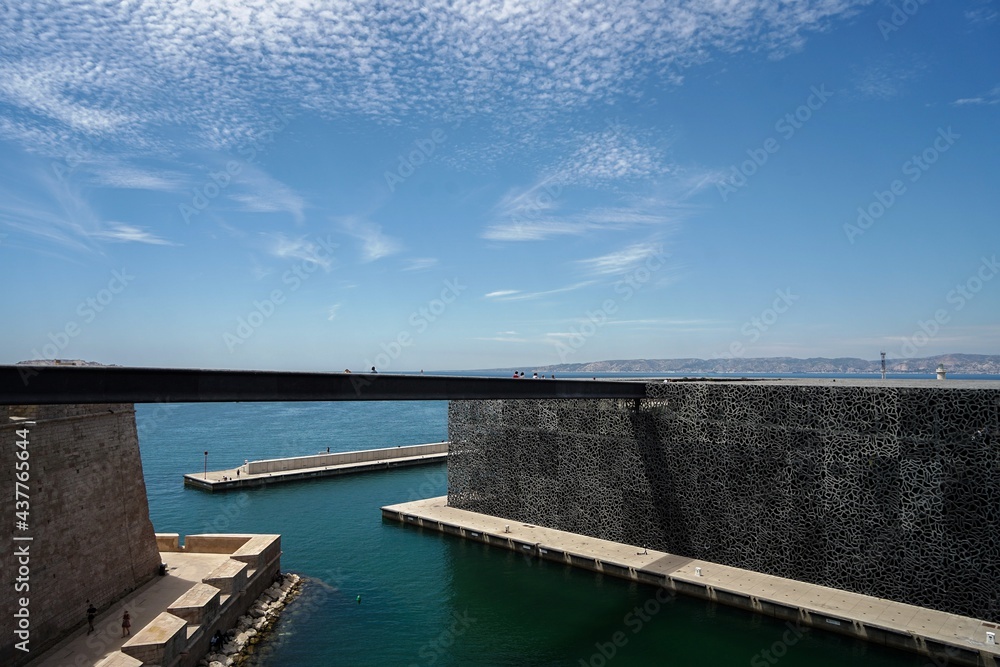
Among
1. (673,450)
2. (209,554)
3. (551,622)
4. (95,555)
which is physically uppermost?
(673,450)

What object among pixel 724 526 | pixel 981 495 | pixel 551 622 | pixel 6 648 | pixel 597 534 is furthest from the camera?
pixel 597 534

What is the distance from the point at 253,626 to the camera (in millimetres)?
18141

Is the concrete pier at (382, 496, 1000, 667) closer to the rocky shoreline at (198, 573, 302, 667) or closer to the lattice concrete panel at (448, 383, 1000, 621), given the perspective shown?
the lattice concrete panel at (448, 383, 1000, 621)

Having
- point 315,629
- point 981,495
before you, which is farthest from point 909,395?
point 315,629

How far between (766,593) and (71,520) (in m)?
19.5

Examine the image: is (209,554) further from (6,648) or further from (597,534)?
(597,534)

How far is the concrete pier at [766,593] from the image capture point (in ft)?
51.1

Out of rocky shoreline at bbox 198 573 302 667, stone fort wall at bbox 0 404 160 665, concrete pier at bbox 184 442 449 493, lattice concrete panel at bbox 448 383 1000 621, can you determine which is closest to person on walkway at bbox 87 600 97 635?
stone fort wall at bbox 0 404 160 665

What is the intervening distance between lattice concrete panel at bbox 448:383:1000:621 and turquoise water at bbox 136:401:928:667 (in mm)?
2609

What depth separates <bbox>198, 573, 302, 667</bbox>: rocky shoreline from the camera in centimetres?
1622

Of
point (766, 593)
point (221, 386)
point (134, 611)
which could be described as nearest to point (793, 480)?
point (766, 593)

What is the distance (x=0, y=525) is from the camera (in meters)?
13.3

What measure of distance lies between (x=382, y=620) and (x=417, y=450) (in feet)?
98.2

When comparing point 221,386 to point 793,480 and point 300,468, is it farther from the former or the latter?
point 300,468
